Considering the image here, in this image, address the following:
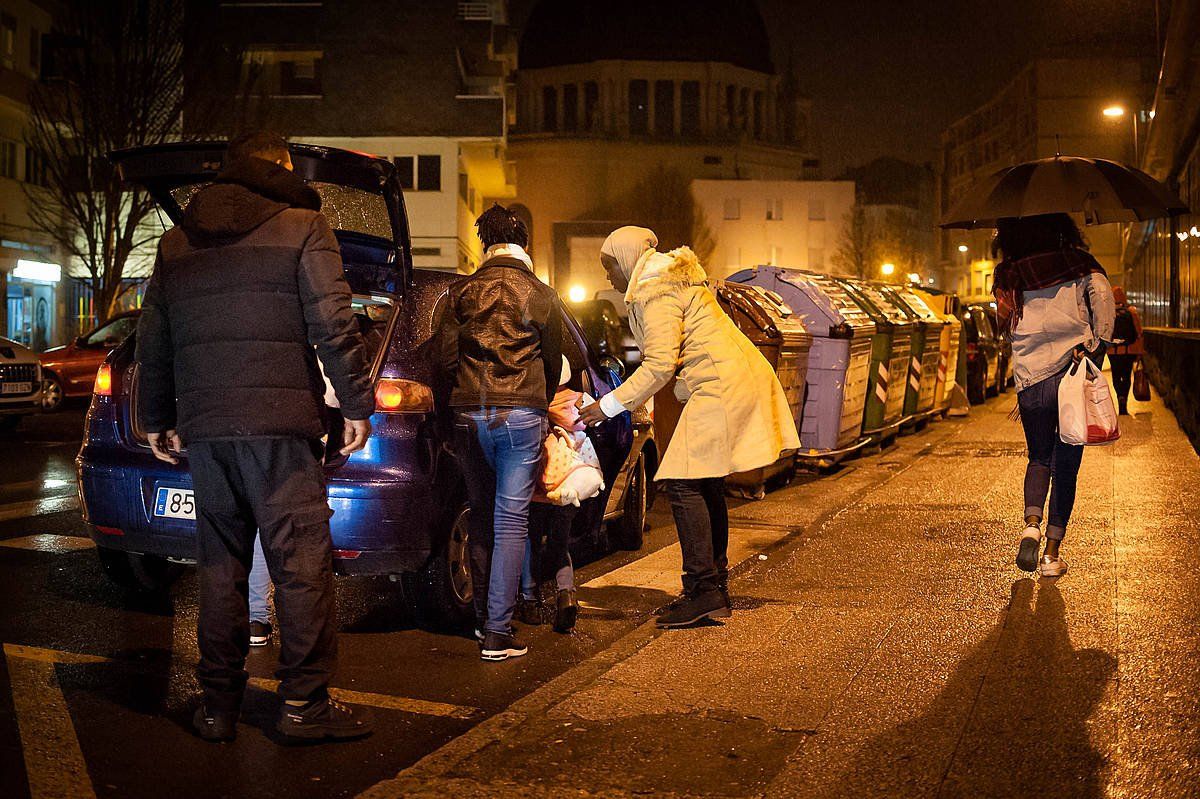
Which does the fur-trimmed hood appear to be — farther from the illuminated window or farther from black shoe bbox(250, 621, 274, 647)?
the illuminated window

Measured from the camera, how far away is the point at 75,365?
76.1ft

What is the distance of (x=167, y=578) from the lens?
710 centimetres

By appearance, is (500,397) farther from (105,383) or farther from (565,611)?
(105,383)

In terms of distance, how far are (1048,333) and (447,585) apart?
3.31 meters

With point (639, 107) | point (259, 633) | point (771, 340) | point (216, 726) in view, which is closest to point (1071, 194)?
point (771, 340)

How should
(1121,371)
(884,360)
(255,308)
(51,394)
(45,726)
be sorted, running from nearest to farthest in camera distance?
1. (255,308)
2. (45,726)
3. (884,360)
4. (1121,371)
5. (51,394)

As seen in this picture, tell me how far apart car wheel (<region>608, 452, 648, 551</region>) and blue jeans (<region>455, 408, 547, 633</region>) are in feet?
8.84

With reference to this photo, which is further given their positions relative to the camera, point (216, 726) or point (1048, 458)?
point (1048, 458)

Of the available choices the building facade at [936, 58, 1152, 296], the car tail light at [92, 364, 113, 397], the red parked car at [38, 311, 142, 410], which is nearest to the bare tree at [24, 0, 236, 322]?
the red parked car at [38, 311, 142, 410]

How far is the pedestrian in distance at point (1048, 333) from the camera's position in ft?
23.4

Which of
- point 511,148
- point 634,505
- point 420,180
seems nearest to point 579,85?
point 511,148

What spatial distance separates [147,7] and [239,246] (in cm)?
3278

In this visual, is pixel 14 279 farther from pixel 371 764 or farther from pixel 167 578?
pixel 371 764

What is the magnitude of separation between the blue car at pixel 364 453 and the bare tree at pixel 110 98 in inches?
1107
